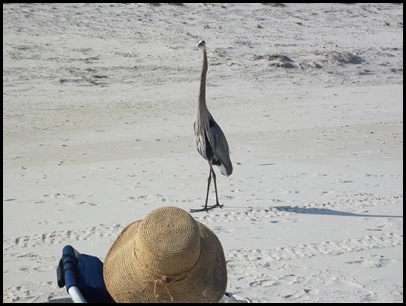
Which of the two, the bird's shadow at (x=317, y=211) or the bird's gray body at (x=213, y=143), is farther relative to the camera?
the bird's gray body at (x=213, y=143)

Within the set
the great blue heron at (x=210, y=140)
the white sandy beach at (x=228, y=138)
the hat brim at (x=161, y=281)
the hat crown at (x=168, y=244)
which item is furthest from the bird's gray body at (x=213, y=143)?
the hat crown at (x=168, y=244)

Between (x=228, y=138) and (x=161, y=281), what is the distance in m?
8.70

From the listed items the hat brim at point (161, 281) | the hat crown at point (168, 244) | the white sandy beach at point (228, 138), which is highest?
the hat crown at point (168, 244)

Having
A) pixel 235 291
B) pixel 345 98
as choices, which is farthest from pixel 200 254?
pixel 345 98

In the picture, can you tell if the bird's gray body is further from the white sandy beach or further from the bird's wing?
the white sandy beach

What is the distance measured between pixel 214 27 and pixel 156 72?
5226 mm

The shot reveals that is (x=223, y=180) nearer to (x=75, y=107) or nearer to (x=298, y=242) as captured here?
(x=298, y=242)

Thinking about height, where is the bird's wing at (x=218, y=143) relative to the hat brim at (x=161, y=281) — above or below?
below

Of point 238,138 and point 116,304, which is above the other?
point 116,304

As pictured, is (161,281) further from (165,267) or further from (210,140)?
(210,140)

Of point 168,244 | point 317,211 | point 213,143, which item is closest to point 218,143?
point 213,143

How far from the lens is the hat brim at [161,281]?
3.38 meters

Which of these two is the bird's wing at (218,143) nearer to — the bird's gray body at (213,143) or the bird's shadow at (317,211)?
the bird's gray body at (213,143)

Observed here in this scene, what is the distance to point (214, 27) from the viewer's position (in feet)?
71.8
